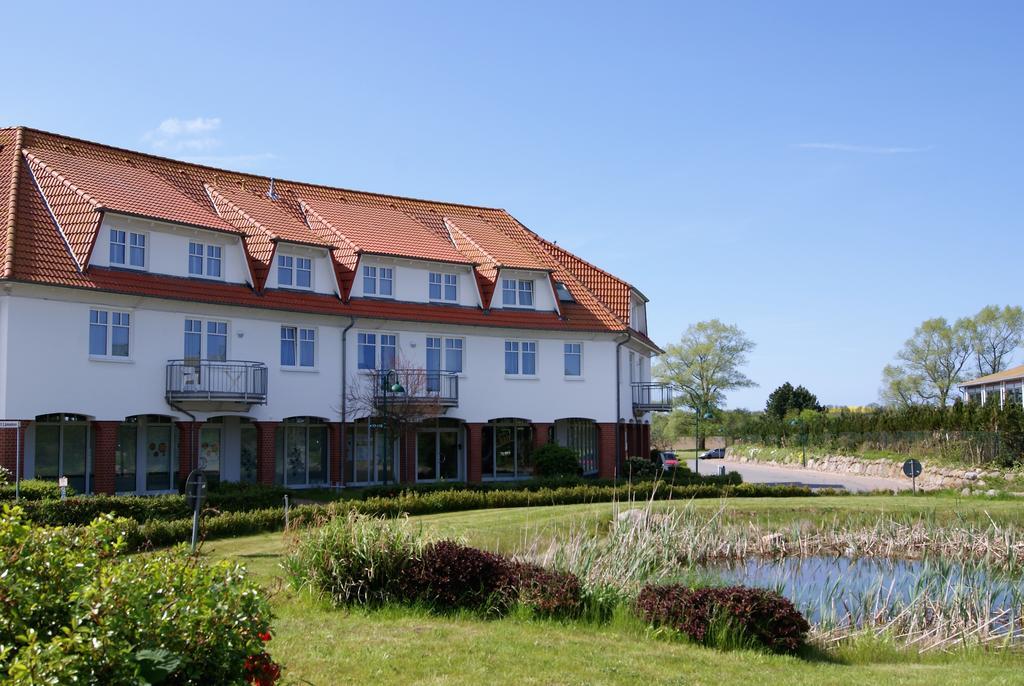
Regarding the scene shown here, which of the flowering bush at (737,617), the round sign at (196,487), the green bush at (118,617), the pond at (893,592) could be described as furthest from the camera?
the round sign at (196,487)

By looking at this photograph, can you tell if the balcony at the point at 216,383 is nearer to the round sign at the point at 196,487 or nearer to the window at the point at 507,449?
the window at the point at 507,449

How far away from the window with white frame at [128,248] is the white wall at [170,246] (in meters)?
0.12

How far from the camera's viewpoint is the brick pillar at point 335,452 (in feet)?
111

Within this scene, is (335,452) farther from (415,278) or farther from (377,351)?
(415,278)

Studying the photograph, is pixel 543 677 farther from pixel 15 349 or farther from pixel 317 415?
pixel 317 415

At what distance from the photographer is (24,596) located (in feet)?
20.0

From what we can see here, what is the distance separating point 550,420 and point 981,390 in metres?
50.2

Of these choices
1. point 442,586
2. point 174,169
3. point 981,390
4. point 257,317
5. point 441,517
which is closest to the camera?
point 442,586

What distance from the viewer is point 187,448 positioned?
29.8m

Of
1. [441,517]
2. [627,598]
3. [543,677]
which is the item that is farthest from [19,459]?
[543,677]

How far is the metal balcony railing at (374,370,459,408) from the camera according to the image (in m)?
33.2

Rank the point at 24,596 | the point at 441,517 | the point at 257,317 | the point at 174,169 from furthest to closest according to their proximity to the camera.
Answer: the point at 174,169 → the point at 257,317 → the point at 441,517 → the point at 24,596

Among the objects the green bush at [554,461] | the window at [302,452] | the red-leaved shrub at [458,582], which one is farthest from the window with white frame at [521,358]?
the red-leaved shrub at [458,582]

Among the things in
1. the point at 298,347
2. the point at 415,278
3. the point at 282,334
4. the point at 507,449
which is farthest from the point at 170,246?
the point at 507,449
